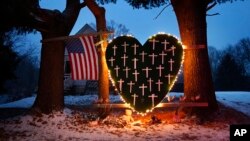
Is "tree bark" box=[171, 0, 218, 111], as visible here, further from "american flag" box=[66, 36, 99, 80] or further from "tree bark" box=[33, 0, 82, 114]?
"tree bark" box=[33, 0, 82, 114]

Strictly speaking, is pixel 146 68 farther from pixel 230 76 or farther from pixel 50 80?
pixel 230 76

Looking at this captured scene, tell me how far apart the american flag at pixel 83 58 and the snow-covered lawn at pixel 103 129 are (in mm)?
1458

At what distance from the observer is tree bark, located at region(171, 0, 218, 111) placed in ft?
38.8

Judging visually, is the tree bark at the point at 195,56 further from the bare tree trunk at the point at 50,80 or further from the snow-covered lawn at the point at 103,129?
the bare tree trunk at the point at 50,80

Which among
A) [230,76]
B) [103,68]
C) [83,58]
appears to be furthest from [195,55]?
[230,76]

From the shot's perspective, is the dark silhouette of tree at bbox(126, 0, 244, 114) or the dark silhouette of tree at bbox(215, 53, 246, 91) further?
the dark silhouette of tree at bbox(215, 53, 246, 91)

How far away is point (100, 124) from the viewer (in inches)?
450

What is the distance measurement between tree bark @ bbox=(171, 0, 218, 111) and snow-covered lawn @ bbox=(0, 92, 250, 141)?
0.92m

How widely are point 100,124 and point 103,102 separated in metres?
0.70

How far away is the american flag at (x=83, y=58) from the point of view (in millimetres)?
11773

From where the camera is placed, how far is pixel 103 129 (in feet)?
35.2

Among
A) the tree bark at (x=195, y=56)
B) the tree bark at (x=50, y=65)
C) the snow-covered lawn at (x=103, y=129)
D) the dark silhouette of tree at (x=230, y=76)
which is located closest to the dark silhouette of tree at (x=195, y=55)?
the tree bark at (x=195, y=56)

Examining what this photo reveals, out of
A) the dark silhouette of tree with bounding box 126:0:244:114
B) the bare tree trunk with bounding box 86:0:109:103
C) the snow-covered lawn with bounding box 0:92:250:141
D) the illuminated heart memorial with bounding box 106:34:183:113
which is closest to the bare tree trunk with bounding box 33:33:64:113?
the snow-covered lawn with bounding box 0:92:250:141

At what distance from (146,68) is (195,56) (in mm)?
1987
